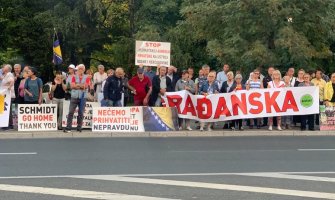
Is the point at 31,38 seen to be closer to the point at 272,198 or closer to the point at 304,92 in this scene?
the point at 304,92

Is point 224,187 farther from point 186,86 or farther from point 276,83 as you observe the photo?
point 276,83

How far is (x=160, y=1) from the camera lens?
133 ft

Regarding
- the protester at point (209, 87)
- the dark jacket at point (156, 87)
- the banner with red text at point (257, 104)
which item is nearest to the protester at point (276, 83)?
the banner with red text at point (257, 104)


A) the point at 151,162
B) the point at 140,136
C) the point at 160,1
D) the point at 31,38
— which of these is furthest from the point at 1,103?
the point at 31,38

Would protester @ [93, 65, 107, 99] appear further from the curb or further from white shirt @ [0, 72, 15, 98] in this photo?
white shirt @ [0, 72, 15, 98]

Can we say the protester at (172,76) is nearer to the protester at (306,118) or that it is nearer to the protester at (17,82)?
the protester at (306,118)

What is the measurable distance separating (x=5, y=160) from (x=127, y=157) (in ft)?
7.84

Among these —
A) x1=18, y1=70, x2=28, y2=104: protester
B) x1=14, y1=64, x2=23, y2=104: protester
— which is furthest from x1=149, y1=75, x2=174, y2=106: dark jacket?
x1=14, y1=64, x2=23, y2=104: protester

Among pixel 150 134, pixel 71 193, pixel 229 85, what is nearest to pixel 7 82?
pixel 150 134

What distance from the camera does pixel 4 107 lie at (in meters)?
18.8

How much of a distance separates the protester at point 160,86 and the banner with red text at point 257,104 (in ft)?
1.35

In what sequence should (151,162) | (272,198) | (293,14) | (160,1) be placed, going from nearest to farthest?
(272,198)
(151,162)
(293,14)
(160,1)

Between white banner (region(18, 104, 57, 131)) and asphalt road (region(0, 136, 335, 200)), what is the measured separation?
1885mm

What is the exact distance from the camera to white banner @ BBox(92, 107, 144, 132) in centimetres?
1839
